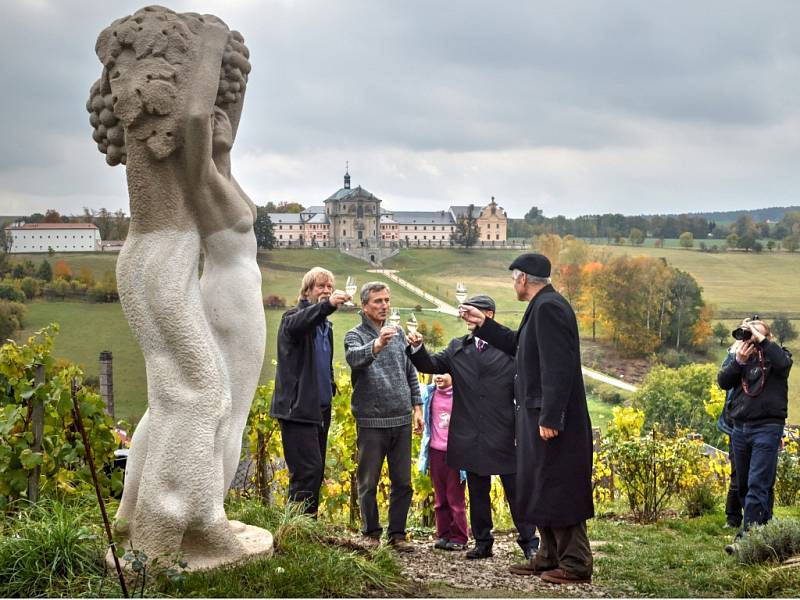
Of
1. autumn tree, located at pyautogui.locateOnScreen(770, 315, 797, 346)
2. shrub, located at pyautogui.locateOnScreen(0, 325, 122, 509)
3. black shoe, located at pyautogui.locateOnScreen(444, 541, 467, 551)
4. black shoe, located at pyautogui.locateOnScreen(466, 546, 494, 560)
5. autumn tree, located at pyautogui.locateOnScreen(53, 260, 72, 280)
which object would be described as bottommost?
autumn tree, located at pyautogui.locateOnScreen(770, 315, 797, 346)

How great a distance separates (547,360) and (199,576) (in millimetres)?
2403

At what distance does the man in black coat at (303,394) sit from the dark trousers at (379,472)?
329 millimetres

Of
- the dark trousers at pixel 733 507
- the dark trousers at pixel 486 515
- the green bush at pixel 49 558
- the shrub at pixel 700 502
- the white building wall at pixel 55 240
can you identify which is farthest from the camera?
the white building wall at pixel 55 240

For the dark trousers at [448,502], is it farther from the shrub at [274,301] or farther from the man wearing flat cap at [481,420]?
the shrub at [274,301]

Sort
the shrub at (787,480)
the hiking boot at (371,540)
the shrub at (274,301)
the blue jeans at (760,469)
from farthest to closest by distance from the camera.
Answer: the shrub at (274,301) → the shrub at (787,480) → the blue jeans at (760,469) → the hiking boot at (371,540)

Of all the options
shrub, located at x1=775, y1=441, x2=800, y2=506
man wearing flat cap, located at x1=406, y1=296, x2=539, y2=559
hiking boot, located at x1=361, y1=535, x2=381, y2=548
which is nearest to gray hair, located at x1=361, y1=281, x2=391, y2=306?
man wearing flat cap, located at x1=406, y1=296, x2=539, y2=559

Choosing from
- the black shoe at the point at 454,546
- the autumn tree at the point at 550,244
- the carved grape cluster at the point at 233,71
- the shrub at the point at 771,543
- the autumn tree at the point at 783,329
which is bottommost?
the autumn tree at the point at 783,329

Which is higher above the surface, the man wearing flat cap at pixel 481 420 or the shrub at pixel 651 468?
the man wearing flat cap at pixel 481 420

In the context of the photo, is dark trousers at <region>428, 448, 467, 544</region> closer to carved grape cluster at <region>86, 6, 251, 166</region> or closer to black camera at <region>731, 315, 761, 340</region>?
black camera at <region>731, 315, 761, 340</region>

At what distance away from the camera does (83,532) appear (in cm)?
463

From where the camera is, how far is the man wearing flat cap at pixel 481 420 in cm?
620

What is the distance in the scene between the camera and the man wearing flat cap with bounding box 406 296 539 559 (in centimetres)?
620

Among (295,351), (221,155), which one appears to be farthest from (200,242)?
(295,351)

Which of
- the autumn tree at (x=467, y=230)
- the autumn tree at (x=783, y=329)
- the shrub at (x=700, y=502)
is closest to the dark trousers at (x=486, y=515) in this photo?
the shrub at (x=700, y=502)
